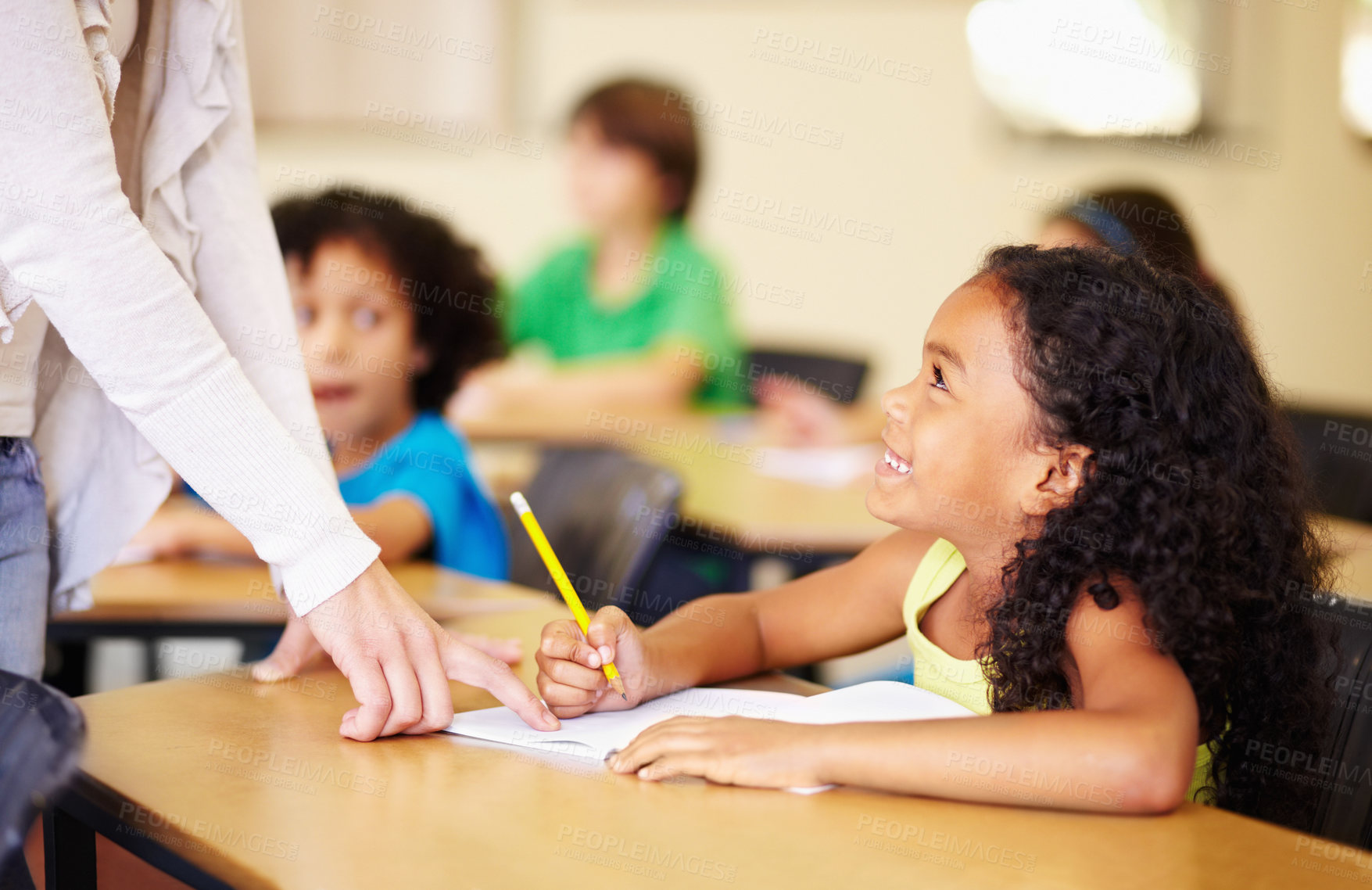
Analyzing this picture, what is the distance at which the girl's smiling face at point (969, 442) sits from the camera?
1.09 m

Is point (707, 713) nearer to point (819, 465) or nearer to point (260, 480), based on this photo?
point (260, 480)

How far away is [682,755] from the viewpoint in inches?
35.3

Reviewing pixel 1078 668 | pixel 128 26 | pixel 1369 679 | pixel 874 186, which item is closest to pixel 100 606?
pixel 128 26

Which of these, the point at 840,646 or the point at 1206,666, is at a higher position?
the point at 1206,666

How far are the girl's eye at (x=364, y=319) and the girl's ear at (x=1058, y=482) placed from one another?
→ 55.7 inches

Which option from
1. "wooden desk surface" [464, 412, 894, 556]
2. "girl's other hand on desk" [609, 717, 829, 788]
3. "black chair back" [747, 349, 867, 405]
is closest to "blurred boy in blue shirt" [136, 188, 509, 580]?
"wooden desk surface" [464, 412, 894, 556]

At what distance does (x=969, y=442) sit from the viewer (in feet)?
3.61

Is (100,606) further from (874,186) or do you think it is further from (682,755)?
(874,186)

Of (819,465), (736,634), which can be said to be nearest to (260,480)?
(736,634)

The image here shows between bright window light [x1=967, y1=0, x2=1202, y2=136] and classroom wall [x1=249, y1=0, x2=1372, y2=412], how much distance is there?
0.07 m

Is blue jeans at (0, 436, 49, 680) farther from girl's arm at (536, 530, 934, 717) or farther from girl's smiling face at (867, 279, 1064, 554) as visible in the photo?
girl's smiling face at (867, 279, 1064, 554)

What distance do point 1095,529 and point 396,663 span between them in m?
0.60

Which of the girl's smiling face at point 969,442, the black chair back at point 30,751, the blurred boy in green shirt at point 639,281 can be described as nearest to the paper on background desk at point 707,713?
the girl's smiling face at point 969,442

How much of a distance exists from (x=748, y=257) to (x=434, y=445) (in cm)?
324
